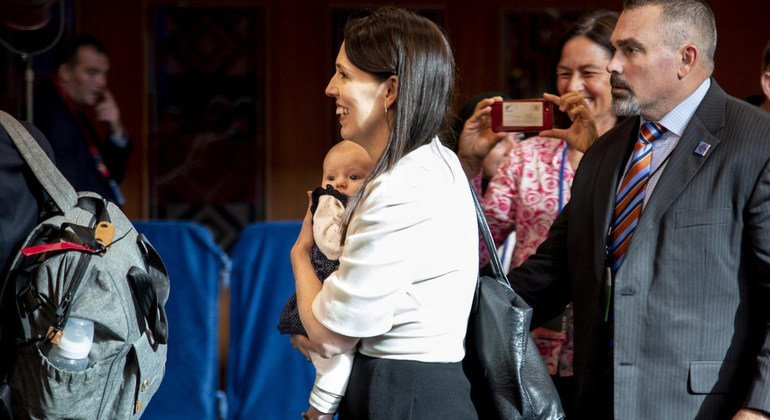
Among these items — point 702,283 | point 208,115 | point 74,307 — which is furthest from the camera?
point 208,115

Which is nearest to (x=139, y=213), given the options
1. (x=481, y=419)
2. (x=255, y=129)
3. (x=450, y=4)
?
(x=255, y=129)

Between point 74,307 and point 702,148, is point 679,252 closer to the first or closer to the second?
point 702,148

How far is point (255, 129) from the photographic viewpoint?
24.9 ft

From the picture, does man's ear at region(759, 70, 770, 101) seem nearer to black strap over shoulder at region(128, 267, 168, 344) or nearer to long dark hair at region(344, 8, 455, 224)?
long dark hair at region(344, 8, 455, 224)

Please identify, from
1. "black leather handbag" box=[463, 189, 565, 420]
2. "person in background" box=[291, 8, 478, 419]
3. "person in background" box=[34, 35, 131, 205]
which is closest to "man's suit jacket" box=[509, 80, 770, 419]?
"black leather handbag" box=[463, 189, 565, 420]

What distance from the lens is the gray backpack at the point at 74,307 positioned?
260 centimetres

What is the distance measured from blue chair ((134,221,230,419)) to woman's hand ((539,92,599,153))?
1.51 m

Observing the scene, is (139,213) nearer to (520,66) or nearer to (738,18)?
(520,66)

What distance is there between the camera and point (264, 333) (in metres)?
4.07

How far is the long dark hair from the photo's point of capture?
88.4 inches

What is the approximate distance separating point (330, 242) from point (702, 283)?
91 centimetres

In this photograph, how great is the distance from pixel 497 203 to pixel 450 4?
461 centimetres

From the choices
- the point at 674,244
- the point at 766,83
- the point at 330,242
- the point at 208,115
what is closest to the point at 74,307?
the point at 330,242

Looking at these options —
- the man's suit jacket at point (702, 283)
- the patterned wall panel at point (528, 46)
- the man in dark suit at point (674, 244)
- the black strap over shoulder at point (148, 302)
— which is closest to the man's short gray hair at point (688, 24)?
the man in dark suit at point (674, 244)
